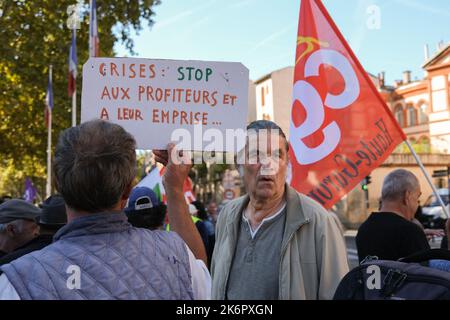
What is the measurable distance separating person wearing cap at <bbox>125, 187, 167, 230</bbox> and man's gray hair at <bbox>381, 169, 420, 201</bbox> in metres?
1.58

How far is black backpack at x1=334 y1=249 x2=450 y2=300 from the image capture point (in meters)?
1.64

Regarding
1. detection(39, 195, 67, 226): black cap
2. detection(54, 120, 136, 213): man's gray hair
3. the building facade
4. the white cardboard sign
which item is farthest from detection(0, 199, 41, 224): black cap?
the building facade

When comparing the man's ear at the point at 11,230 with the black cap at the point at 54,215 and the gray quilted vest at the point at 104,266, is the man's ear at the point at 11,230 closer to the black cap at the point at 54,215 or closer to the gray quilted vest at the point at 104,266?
the black cap at the point at 54,215

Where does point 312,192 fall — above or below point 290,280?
above

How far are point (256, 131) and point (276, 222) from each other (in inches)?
19.4

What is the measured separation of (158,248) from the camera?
172 cm

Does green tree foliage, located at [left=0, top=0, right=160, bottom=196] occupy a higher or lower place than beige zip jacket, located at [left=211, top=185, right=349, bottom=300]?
higher

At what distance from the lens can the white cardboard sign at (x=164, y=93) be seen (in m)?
2.30

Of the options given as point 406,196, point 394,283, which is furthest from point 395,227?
point 394,283

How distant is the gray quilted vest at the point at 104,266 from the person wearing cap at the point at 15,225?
2.23 m

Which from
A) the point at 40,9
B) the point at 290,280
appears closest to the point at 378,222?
the point at 290,280

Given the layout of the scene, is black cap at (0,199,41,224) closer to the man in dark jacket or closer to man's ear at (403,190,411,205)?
the man in dark jacket

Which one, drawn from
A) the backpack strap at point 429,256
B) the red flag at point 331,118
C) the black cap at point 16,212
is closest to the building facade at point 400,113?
the red flag at point 331,118

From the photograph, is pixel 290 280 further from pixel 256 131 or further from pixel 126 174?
pixel 126 174
